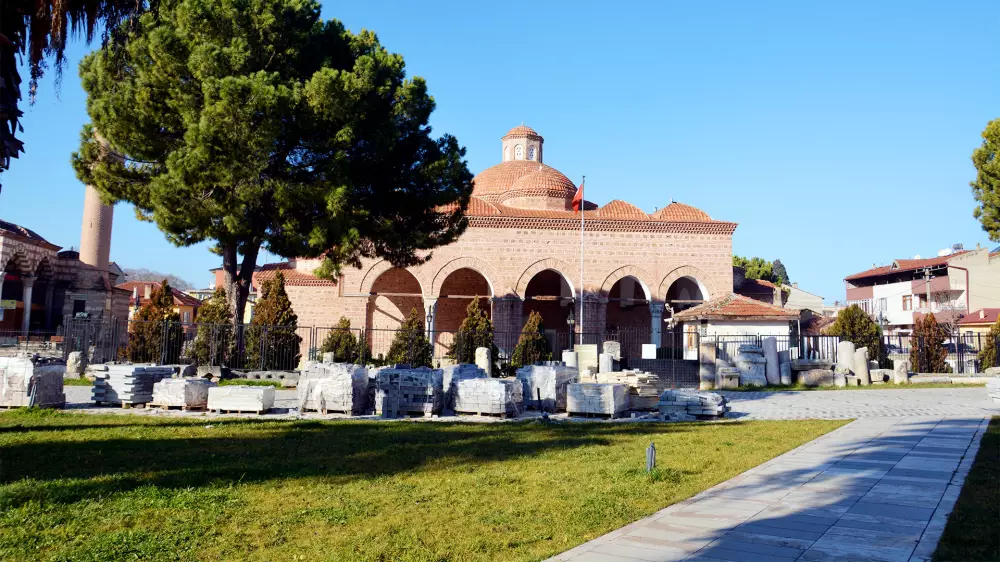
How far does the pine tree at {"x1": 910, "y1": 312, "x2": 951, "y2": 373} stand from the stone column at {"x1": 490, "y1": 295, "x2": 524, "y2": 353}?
10.7 meters

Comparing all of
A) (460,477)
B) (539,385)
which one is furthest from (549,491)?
(539,385)

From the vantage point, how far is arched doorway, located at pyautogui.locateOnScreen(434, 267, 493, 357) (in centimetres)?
2378

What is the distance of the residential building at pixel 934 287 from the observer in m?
30.2

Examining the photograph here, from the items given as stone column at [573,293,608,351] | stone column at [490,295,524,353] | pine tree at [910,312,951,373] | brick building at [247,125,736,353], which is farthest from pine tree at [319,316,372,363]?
pine tree at [910,312,951,373]

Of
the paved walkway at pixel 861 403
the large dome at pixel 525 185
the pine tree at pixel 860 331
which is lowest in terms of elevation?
the paved walkway at pixel 861 403

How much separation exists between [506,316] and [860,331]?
9709 millimetres

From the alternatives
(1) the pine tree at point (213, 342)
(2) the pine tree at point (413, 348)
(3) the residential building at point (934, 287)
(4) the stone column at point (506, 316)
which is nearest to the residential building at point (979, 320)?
(3) the residential building at point (934, 287)

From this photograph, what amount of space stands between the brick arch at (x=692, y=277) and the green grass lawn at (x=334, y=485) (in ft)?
46.9

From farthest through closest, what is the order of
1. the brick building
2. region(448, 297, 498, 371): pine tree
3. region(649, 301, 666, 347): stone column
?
the brick building < region(649, 301, 666, 347): stone column < region(448, 297, 498, 371): pine tree

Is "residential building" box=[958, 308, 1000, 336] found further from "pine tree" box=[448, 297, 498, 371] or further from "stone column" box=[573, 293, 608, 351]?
"pine tree" box=[448, 297, 498, 371]

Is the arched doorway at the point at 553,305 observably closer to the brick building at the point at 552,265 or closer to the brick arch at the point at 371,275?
the brick building at the point at 552,265

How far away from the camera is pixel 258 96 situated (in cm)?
1050

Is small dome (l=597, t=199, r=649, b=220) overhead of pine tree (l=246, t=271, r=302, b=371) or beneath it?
overhead

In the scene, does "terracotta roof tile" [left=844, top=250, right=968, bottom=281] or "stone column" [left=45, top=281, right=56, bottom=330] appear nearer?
"stone column" [left=45, top=281, right=56, bottom=330]
